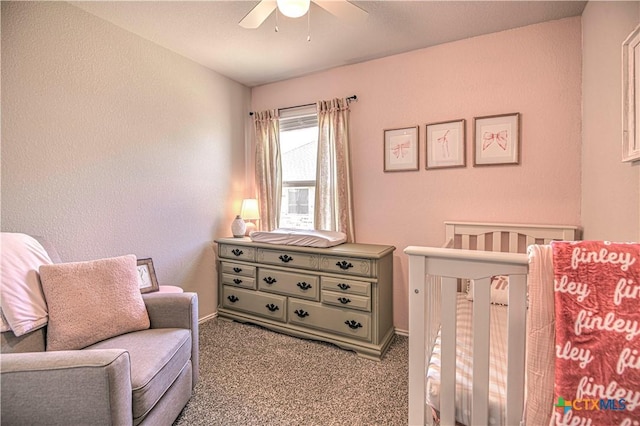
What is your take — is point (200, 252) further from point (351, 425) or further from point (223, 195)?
point (351, 425)

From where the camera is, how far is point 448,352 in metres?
0.99

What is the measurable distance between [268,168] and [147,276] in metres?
1.55

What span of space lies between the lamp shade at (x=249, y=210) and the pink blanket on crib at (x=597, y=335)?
2650mm

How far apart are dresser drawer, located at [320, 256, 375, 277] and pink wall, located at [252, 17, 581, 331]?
493mm

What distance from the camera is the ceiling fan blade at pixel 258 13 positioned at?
1.59 m

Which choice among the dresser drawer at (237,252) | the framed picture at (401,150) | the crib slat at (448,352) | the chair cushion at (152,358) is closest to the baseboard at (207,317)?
the dresser drawer at (237,252)

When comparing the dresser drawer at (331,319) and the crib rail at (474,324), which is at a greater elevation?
the crib rail at (474,324)

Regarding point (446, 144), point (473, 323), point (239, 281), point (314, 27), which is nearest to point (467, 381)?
point (473, 323)

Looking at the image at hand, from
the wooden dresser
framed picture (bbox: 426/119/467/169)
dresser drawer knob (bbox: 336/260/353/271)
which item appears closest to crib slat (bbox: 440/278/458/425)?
the wooden dresser

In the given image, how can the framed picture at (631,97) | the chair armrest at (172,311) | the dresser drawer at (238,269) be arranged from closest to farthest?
the framed picture at (631,97) → the chair armrest at (172,311) → the dresser drawer at (238,269)

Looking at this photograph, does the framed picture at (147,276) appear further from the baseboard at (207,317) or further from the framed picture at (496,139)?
the framed picture at (496,139)

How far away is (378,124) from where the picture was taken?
104 inches

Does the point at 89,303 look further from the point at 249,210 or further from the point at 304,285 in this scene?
the point at 249,210

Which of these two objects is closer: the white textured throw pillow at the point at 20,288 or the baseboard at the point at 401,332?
the white textured throw pillow at the point at 20,288
